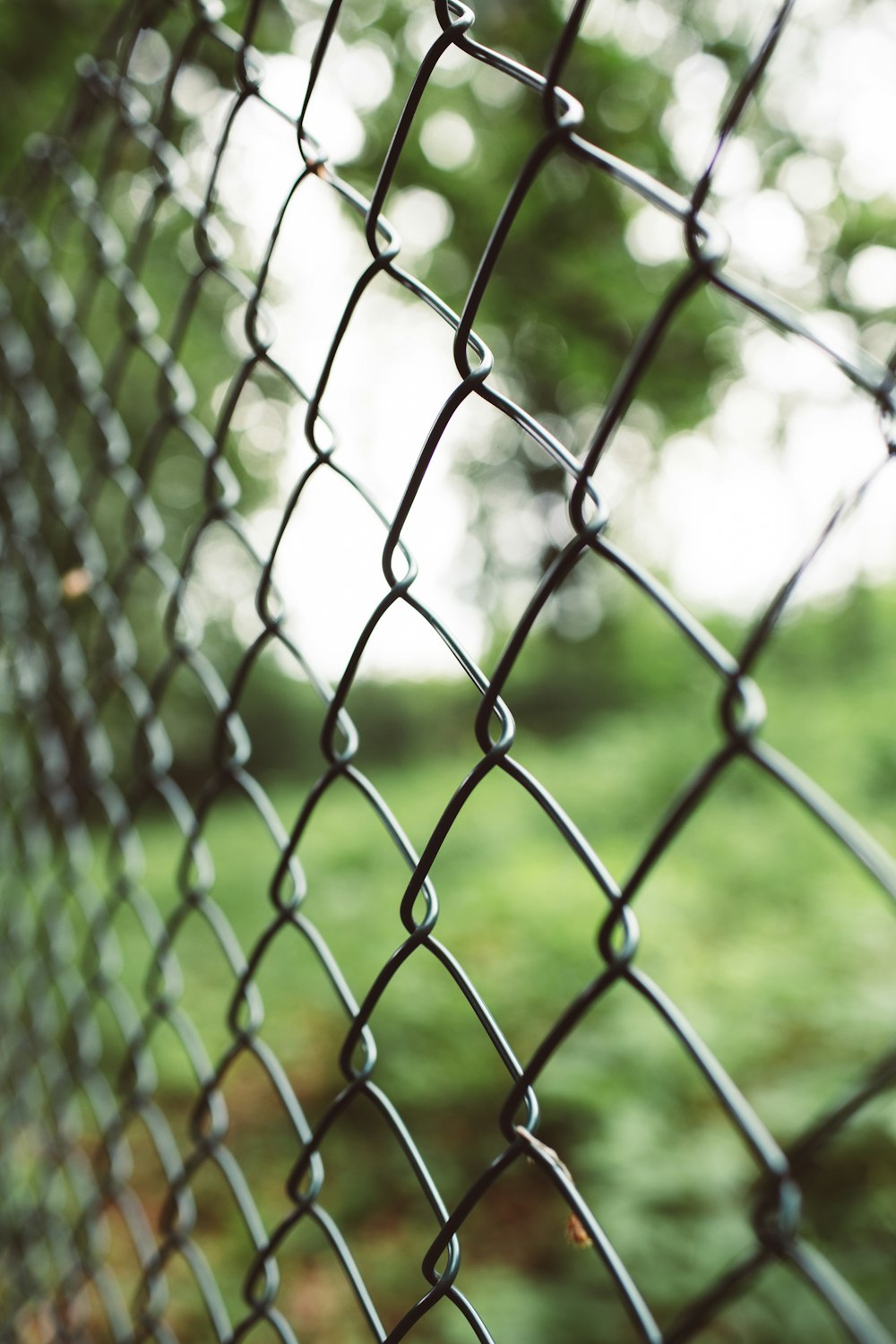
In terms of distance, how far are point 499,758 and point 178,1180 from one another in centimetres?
64

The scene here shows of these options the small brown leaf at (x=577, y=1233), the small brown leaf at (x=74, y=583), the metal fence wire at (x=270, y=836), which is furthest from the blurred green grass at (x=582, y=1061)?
the small brown leaf at (x=74, y=583)

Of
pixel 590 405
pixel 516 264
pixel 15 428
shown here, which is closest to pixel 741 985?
pixel 516 264

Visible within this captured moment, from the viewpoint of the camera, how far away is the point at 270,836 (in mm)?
1459

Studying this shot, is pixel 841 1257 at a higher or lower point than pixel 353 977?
lower

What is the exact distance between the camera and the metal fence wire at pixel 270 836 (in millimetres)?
359

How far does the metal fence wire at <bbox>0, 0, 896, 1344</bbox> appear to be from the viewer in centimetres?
36

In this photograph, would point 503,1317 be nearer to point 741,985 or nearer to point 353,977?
point 741,985

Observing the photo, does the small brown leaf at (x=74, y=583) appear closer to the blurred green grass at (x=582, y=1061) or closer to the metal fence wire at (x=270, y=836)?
the metal fence wire at (x=270, y=836)

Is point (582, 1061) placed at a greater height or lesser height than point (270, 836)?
lesser

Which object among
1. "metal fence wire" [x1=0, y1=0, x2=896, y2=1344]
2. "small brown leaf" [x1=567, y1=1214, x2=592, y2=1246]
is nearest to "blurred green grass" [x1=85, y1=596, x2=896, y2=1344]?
"metal fence wire" [x1=0, y1=0, x2=896, y2=1344]

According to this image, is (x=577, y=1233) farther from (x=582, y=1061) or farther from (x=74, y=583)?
(x=582, y=1061)

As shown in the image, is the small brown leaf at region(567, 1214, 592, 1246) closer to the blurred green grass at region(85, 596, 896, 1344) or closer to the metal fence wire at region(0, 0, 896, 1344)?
the metal fence wire at region(0, 0, 896, 1344)

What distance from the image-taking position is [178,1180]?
33.3 inches

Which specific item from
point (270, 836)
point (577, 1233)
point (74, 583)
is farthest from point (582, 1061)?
point (577, 1233)
